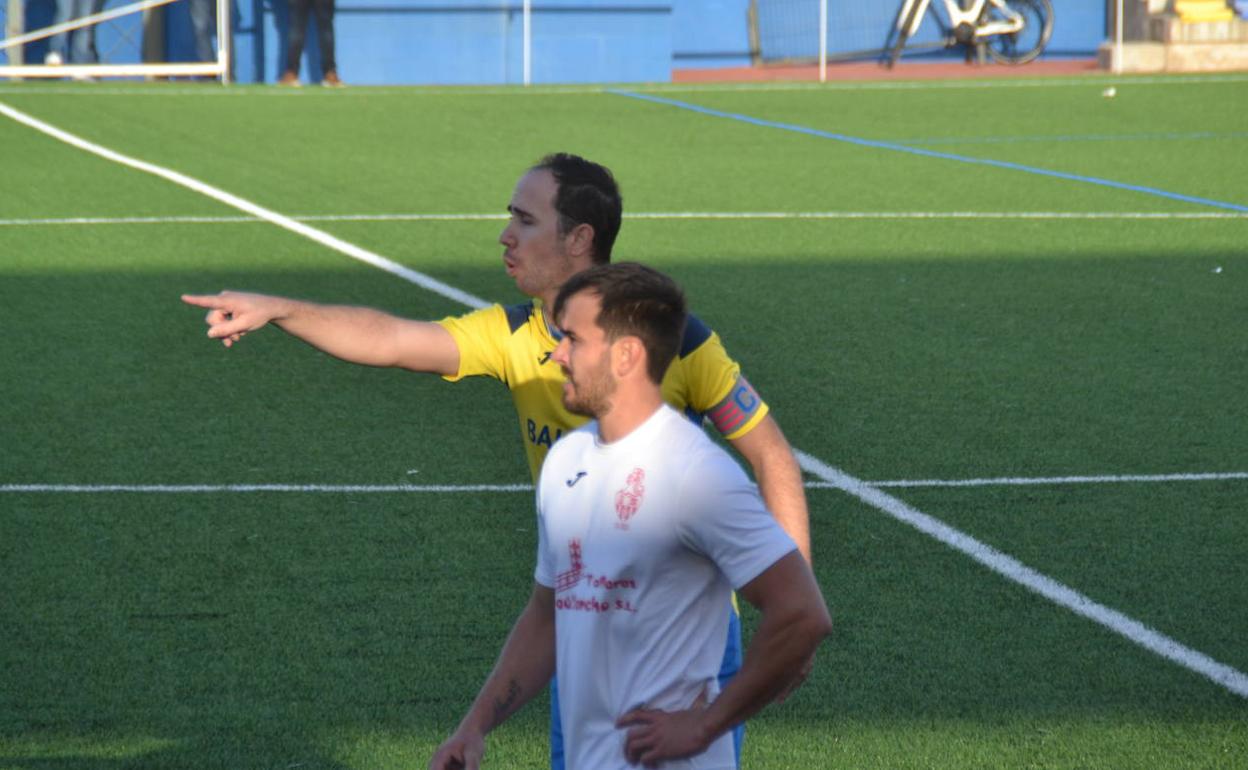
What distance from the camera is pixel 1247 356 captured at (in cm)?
962

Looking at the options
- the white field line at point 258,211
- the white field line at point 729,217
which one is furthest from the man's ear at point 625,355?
the white field line at point 729,217

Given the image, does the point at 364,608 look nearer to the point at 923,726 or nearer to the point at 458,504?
the point at 458,504

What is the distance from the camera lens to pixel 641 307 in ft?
10.7

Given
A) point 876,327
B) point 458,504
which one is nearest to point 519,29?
point 876,327

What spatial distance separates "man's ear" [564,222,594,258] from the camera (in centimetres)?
425

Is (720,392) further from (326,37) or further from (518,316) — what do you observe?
(326,37)

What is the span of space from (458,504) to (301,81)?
18614 millimetres

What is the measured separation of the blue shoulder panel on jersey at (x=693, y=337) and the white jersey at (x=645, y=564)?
707mm

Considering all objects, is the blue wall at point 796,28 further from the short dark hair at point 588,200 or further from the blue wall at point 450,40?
the short dark hair at point 588,200

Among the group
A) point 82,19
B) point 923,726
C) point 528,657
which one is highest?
point 82,19

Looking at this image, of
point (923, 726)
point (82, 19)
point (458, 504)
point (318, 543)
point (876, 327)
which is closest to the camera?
point (923, 726)

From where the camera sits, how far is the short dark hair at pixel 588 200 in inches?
168

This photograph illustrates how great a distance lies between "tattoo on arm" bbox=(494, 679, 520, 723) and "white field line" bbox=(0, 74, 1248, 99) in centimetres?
1880

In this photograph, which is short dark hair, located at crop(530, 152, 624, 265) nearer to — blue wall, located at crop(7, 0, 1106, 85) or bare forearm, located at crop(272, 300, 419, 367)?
bare forearm, located at crop(272, 300, 419, 367)
